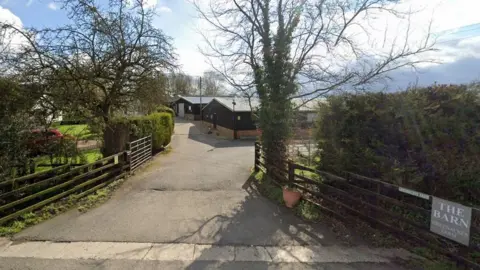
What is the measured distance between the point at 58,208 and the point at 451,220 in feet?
23.2

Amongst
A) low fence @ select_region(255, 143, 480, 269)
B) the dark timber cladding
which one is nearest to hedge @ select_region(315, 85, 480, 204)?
low fence @ select_region(255, 143, 480, 269)

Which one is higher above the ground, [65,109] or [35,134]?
[65,109]

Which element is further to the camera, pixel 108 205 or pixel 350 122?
pixel 108 205

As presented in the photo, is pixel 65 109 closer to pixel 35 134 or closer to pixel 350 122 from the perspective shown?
pixel 35 134

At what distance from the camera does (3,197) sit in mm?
5145

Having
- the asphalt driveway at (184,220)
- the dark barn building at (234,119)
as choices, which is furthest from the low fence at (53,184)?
the dark barn building at (234,119)

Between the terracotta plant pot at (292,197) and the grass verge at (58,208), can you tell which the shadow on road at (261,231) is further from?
the grass verge at (58,208)

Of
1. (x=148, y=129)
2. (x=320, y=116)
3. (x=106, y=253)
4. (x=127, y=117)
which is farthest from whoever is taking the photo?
(x=148, y=129)

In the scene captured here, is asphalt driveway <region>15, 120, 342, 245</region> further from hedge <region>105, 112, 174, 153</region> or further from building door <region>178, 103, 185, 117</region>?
building door <region>178, 103, 185, 117</region>

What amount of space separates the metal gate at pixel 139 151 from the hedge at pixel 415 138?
7458mm

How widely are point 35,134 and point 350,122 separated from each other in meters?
7.90

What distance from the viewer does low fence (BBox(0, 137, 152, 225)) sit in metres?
5.29

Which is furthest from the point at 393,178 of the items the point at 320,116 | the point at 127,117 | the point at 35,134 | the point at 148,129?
the point at 148,129

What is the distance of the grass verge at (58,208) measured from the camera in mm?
5009
